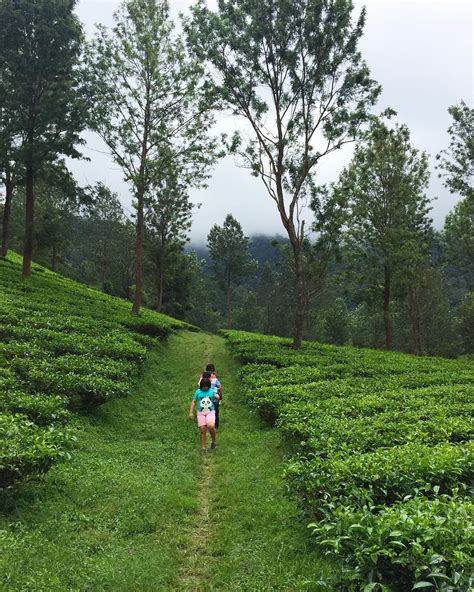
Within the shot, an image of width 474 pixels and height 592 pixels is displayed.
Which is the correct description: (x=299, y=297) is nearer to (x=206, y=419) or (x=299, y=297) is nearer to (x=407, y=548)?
(x=206, y=419)

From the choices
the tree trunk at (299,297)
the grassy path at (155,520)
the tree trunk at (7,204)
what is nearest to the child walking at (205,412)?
the grassy path at (155,520)

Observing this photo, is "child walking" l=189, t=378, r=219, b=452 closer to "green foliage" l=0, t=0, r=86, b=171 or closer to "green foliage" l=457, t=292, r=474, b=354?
"green foliage" l=0, t=0, r=86, b=171

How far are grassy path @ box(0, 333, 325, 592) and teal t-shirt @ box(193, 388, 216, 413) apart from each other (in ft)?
3.51

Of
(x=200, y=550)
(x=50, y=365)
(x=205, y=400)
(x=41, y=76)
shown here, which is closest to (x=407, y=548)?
(x=200, y=550)

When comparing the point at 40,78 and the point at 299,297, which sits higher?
the point at 40,78

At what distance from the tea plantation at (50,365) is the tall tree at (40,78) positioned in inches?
343

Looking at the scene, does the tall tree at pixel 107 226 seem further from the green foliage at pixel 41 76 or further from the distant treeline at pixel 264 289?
the green foliage at pixel 41 76

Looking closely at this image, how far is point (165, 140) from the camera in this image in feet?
87.5

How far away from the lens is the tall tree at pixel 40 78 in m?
24.2

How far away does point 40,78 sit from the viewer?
25.5m

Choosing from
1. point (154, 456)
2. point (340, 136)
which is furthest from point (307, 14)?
point (154, 456)

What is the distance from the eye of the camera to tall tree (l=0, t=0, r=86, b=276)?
2422 cm

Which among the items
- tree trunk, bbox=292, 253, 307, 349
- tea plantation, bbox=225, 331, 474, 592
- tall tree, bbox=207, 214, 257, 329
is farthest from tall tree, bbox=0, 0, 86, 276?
tall tree, bbox=207, 214, 257, 329

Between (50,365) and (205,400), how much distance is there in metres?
5.00
